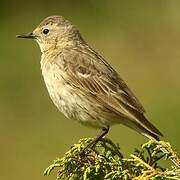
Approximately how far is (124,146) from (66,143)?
3.61 ft

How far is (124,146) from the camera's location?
1463 centimetres

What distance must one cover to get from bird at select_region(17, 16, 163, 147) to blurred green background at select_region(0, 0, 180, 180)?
13.8ft

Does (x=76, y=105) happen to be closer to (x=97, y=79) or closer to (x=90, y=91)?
(x=90, y=91)

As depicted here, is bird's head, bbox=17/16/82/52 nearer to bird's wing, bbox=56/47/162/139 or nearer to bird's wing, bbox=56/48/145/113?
bird's wing, bbox=56/47/162/139

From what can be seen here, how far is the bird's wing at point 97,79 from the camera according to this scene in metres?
9.65

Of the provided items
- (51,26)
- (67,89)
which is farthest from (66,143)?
(67,89)

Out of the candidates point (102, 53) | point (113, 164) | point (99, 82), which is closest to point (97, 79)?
point (99, 82)

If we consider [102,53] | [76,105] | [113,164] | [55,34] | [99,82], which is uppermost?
[102,53]

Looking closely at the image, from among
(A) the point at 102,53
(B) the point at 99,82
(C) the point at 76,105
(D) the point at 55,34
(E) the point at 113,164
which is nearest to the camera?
(E) the point at 113,164

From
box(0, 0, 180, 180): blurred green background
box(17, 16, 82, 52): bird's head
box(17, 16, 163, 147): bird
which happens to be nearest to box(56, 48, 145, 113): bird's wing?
box(17, 16, 163, 147): bird

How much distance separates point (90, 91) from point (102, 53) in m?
10.4

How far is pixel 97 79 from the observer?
32.6 feet

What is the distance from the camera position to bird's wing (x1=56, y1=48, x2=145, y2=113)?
9.65 meters

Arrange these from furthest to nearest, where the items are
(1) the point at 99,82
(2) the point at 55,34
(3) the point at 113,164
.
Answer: (2) the point at 55,34
(1) the point at 99,82
(3) the point at 113,164
